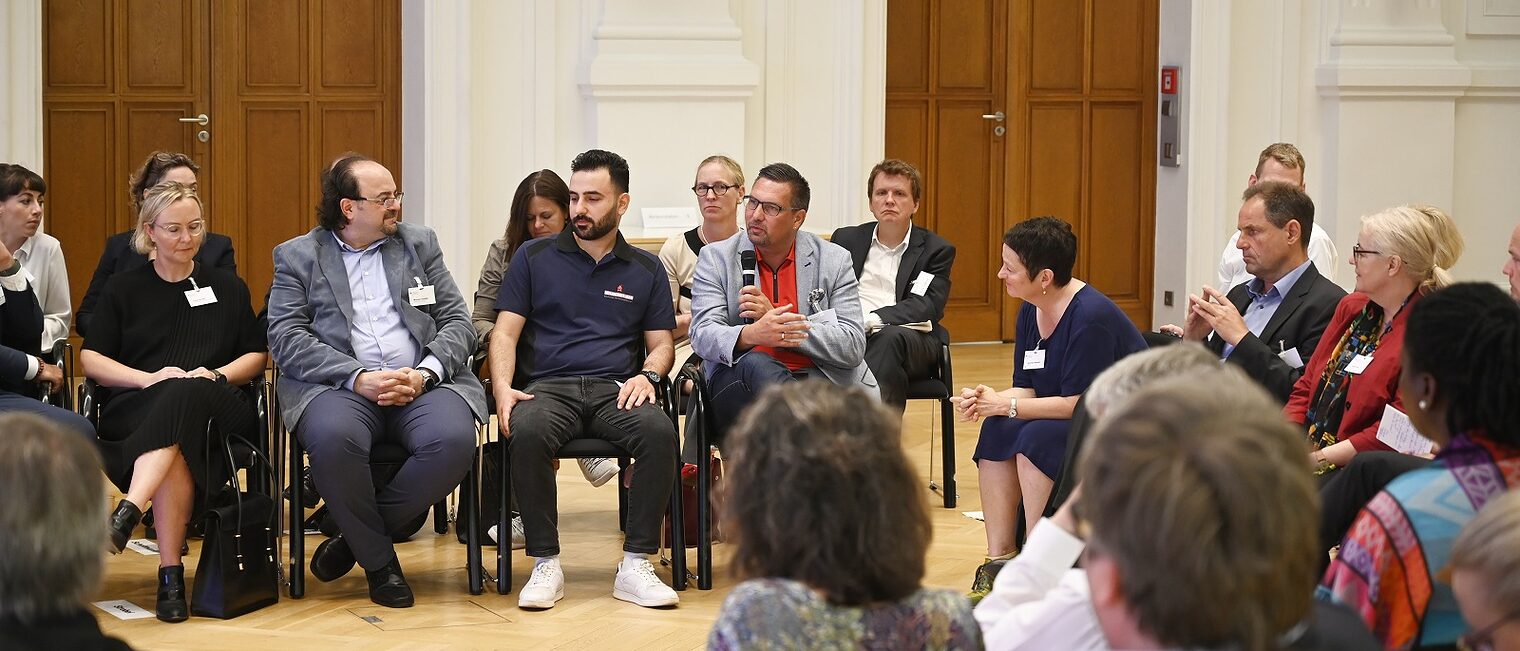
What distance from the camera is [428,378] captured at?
470 cm

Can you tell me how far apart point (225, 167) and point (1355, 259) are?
5917 mm

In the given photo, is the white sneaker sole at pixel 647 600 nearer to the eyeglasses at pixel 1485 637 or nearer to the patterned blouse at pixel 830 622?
the patterned blouse at pixel 830 622

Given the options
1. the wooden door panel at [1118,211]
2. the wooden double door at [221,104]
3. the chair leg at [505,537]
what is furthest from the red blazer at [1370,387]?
the wooden double door at [221,104]

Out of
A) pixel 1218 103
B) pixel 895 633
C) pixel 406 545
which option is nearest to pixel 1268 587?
pixel 895 633

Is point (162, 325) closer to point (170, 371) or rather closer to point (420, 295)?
point (170, 371)

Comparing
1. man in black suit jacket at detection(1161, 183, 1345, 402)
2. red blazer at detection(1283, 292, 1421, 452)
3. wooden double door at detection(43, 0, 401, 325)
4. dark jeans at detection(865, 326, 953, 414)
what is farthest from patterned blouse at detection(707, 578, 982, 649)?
wooden double door at detection(43, 0, 401, 325)

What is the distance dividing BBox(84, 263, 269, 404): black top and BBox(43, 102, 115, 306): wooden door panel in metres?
3.71

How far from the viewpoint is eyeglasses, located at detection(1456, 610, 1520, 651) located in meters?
1.92

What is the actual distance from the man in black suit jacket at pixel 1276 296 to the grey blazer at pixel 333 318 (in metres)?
2.14

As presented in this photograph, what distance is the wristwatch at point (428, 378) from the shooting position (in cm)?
469

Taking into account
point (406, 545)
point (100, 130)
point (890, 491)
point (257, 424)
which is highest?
point (100, 130)

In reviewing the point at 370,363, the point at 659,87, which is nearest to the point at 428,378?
the point at 370,363

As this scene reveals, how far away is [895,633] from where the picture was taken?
194 cm

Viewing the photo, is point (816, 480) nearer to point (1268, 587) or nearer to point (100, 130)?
point (1268, 587)
